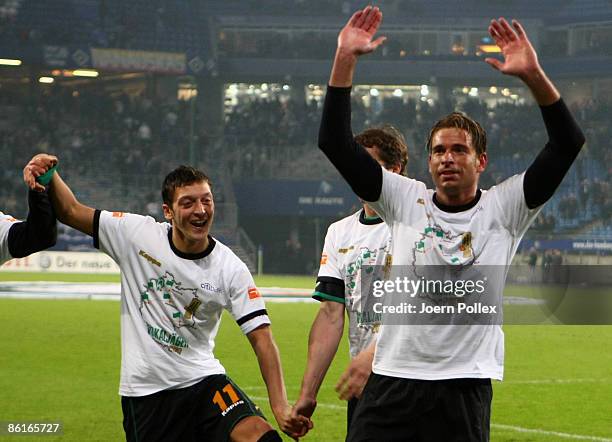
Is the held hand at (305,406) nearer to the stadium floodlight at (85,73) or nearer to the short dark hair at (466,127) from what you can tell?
the short dark hair at (466,127)

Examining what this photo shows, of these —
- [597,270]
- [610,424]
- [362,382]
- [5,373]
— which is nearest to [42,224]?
[362,382]

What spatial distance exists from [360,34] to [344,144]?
1.30ft

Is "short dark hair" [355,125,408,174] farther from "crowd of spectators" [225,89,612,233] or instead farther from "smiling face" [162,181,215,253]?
"crowd of spectators" [225,89,612,233]

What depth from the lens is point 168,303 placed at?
5.49m

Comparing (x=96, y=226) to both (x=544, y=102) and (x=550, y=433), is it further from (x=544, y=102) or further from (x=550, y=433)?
(x=550, y=433)

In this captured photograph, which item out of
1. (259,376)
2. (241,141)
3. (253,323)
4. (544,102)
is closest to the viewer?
(544,102)

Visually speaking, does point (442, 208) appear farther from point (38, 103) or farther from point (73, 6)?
point (73, 6)

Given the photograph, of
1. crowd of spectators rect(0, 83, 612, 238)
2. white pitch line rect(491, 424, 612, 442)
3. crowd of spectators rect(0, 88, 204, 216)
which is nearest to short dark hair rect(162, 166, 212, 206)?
white pitch line rect(491, 424, 612, 442)

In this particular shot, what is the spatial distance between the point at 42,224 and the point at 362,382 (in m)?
1.69

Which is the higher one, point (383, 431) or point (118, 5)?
point (118, 5)

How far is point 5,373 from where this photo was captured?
13078 mm

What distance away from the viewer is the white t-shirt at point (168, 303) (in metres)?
5.45

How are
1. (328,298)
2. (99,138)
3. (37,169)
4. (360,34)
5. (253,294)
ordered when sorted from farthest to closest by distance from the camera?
(99,138), (253,294), (328,298), (37,169), (360,34)

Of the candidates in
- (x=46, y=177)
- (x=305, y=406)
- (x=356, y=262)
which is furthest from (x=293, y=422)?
(x=46, y=177)
